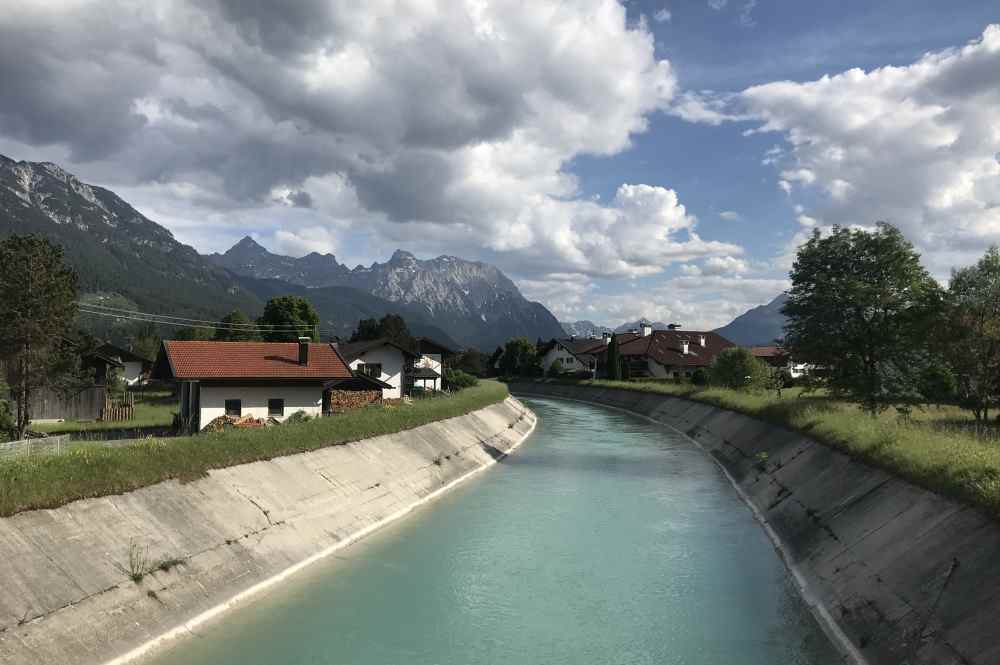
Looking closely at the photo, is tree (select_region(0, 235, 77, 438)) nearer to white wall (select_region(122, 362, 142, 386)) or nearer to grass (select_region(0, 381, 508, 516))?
grass (select_region(0, 381, 508, 516))

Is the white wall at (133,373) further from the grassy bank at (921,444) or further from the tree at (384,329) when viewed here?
the grassy bank at (921,444)

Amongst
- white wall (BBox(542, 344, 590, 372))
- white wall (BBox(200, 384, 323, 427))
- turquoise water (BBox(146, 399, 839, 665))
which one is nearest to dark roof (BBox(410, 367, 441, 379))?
white wall (BBox(200, 384, 323, 427))

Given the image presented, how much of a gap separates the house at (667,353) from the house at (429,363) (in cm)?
4014

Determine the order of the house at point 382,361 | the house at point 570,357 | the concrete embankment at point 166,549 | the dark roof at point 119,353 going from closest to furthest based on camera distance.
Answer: the concrete embankment at point 166,549, the house at point 382,361, the dark roof at point 119,353, the house at point 570,357

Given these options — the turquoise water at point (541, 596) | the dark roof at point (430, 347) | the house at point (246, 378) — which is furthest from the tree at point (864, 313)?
the dark roof at point (430, 347)

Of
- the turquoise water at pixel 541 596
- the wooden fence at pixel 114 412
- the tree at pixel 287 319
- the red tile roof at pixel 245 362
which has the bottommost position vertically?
the turquoise water at pixel 541 596

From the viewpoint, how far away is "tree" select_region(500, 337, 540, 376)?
140 meters

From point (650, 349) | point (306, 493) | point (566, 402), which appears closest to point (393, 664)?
point (306, 493)

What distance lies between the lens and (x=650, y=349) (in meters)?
120

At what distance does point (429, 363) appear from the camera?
3499 inches

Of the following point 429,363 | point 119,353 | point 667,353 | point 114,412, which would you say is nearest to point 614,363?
point 667,353

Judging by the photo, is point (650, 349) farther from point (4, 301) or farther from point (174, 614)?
point (174, 614)

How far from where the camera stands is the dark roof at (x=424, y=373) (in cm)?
8126

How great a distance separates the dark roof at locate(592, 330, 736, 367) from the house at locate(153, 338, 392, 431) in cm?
8158
